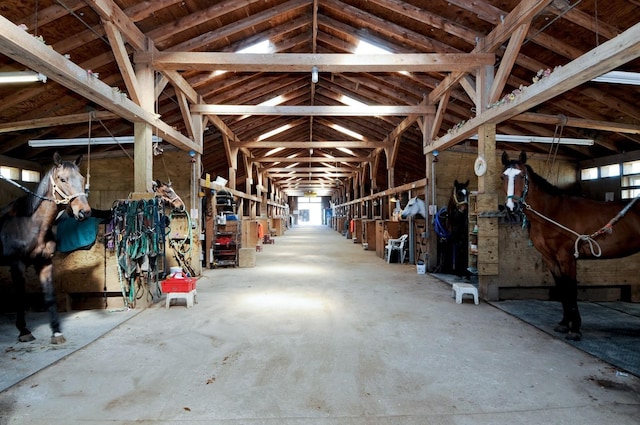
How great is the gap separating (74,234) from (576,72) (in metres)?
6.39

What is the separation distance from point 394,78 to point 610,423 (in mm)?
7668

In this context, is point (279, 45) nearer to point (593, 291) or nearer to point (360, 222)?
point (593, 291)

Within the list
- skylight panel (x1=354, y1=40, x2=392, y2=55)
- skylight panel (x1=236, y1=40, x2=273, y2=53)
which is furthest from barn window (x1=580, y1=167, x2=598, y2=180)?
skylight panel (x1=236, y1=40, x2=273, y2=53)

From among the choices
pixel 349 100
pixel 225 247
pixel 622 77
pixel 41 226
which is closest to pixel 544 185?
pixel 622 77

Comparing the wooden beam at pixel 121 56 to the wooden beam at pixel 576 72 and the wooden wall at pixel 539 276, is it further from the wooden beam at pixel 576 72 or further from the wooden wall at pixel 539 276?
the wooden wall at pixel 539 276

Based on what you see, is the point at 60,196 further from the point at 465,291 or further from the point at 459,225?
the point at 459,225

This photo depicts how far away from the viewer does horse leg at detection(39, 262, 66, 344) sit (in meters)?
3.57

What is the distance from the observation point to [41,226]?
378cm

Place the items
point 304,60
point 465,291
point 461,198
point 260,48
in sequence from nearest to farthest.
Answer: point 465,291 < point 304,60 < point 260,48 < point 461,198

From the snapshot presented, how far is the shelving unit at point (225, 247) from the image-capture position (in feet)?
29.6

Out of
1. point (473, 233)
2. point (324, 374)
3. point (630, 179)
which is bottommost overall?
point (324, 374)

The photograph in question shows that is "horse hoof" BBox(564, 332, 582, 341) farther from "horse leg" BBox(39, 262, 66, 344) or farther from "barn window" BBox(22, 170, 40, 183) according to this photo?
"barn window" BBox(22, 170, 40, 183)

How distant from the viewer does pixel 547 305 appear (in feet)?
16.6

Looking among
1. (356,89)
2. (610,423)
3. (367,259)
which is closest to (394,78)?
(356,89)
